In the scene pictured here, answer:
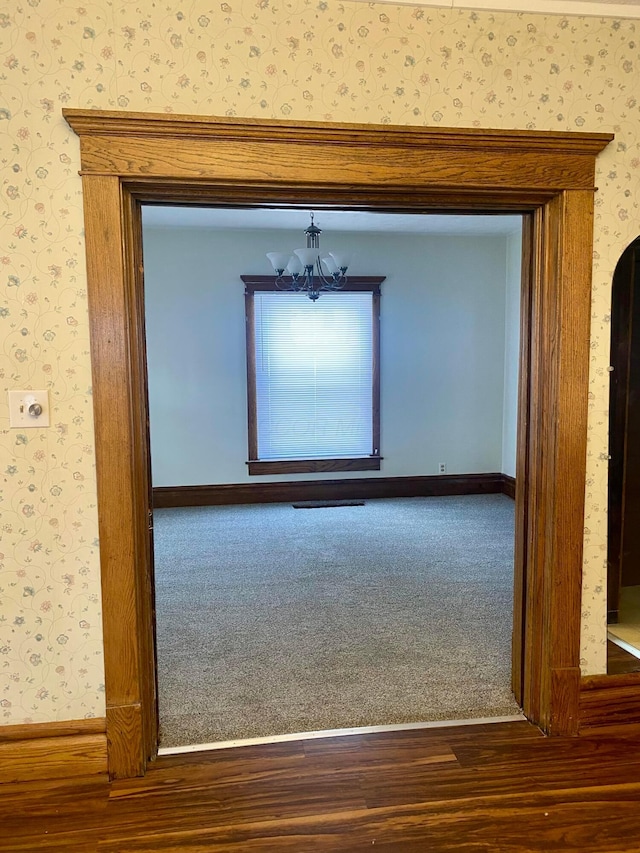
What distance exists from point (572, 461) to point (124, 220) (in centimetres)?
178

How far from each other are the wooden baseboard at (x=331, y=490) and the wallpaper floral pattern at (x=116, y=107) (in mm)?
3673

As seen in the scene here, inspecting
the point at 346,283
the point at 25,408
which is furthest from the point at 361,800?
the point at 346,283

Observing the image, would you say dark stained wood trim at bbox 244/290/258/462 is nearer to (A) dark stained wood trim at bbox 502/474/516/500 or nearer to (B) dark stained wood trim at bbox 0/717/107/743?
(A) dark stained wood trim at bbox 502/474/516/500

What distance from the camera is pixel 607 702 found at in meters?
2.17

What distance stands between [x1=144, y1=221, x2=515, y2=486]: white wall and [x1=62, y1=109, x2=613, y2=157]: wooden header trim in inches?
150

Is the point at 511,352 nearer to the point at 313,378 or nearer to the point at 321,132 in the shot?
the point at 313,378

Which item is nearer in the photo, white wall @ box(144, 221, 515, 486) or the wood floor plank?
the wood floor plank

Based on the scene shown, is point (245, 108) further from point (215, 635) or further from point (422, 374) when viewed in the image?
point (422, 374)

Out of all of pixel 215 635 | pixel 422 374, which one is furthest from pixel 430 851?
pixel 422 374

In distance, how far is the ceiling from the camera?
4.88 m

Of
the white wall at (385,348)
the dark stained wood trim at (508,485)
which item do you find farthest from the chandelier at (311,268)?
the dark stained wood trim at (508,485)

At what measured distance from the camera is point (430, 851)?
1.61 metres

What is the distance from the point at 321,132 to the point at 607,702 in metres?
2.34

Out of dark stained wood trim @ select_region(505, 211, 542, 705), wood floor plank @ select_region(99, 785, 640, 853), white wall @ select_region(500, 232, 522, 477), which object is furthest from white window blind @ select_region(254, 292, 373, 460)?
wood floor plank @ select_region(99, 785, 640, 853)
